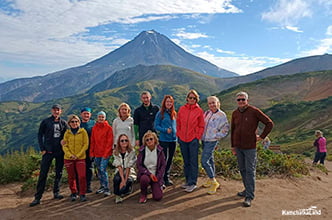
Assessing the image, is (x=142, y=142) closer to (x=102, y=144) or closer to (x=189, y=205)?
(x=102, y=144)

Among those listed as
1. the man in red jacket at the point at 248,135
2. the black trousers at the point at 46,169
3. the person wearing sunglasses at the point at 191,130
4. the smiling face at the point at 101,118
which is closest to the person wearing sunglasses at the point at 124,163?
the smiling face at the point at 101,118

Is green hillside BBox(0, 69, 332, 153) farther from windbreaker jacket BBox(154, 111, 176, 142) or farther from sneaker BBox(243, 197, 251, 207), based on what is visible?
sneaker BBox(243, 197, 251, 207)

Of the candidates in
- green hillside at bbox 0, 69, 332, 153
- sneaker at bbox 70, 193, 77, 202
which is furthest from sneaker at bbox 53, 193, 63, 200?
green hillside at bbox 0, 69, 332, 153

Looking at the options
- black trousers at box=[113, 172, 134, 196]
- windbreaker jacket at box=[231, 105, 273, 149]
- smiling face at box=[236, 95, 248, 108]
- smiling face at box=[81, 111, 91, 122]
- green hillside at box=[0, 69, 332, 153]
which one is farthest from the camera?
green hillside at box=[0, 69, 332, 153]

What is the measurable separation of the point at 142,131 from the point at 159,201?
1602 mm

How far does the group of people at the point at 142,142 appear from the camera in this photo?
531cm

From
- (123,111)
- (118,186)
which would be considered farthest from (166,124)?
(118,186)

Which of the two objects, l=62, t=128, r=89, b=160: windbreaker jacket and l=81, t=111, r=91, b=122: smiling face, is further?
l=81, t=111, r=91, b=122: smiling face

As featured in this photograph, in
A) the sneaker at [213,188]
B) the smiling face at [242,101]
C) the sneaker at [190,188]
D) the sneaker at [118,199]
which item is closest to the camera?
the smiling face at [242,101]

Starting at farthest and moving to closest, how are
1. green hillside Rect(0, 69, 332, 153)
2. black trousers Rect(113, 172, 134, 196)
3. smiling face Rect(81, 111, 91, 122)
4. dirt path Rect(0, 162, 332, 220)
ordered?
1. green hillside Rect(0, 69, 332, 153)
2. smiling face Rect(81, 111, 91, 122)
3. black trousers Rect(113, 172, 134, 196)
4. dirt path Rect(0, 162, 332, 220)

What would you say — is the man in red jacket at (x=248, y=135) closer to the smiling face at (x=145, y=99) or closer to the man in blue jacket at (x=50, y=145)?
the smiling face at (x=145, y=99)

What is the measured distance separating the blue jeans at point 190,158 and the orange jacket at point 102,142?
5.39 feet

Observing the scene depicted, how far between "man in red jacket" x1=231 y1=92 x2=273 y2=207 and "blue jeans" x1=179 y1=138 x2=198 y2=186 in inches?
35.7

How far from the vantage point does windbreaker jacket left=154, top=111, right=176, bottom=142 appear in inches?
223
